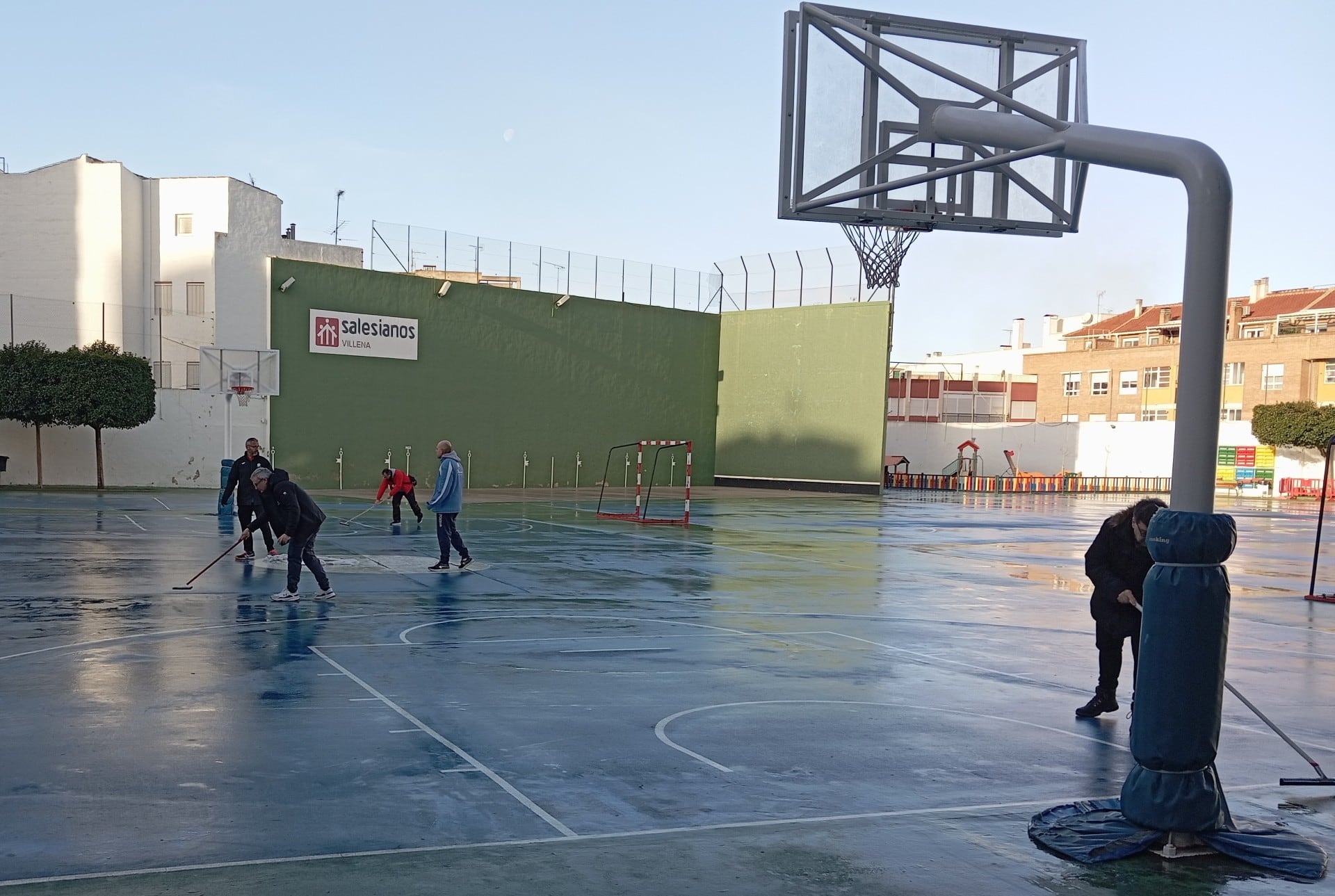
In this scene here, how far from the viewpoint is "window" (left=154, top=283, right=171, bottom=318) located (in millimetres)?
45812

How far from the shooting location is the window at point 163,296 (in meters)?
45.8

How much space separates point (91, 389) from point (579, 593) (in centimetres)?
2602

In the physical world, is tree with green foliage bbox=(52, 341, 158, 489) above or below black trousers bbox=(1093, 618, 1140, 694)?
above

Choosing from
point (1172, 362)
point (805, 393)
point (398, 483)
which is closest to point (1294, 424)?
point (1172, 362)

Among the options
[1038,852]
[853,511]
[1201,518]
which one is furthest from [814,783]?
[853,511]

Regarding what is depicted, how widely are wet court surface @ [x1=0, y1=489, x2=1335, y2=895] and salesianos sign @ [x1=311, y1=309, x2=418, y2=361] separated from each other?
76.6 feet

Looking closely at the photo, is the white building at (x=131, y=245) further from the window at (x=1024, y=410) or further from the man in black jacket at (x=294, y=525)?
the window at (x=1024, y=410)

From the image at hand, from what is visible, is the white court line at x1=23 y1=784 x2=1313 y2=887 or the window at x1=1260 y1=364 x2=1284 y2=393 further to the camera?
the window at x1=1260 y1=364 x2=1284 y2=393

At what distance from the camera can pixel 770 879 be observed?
529cm

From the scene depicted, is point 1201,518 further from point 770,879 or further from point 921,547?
point 921,547

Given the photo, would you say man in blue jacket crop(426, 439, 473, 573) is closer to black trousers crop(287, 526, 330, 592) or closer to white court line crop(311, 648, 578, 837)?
black trousers crop(287, 526, 330, 592)

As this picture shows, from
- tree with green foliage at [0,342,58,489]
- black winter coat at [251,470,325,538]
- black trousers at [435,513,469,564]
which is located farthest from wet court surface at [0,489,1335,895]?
tree with green foliage at [0,342,58,489]

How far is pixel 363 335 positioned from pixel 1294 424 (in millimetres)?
44894

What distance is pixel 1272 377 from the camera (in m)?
69.1
